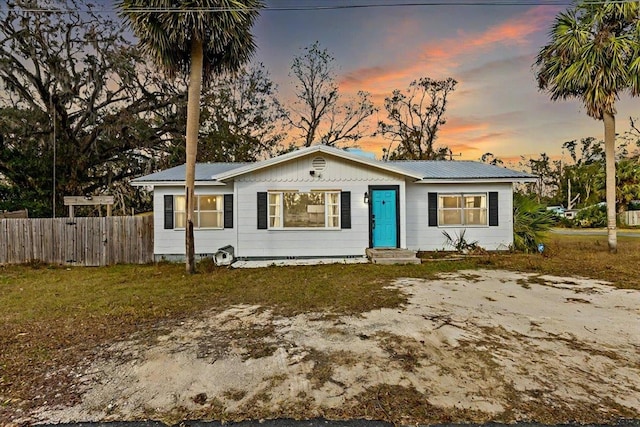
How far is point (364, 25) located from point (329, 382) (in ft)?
47.8

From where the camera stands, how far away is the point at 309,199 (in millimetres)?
11195

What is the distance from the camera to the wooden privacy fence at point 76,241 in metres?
10.8

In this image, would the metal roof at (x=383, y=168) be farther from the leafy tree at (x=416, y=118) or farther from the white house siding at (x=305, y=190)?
the leafy tree at (x=416, y=118)

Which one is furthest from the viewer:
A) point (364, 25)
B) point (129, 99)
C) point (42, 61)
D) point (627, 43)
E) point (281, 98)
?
point (281, 98)

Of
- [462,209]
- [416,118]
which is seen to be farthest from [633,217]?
[462,209]

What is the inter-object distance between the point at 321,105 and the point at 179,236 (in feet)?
55.2

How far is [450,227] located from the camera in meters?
12.0

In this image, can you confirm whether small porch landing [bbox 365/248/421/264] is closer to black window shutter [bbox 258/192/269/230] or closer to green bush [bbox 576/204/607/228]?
black window shutter [bbox 258/192/269/230]

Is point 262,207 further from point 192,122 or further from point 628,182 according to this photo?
point 628,182

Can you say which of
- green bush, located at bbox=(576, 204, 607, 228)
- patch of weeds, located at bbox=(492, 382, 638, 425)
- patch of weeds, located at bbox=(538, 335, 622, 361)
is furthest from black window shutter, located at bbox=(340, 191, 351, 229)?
green bush, located at bbox=(576, 204, 607, 228)

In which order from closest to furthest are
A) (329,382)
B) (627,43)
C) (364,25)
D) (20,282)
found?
(329,382), (20,282), (627,43), (364,25)

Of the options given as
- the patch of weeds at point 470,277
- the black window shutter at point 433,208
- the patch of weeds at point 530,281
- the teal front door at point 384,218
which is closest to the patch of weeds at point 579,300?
the patch of weeds at point 530,281

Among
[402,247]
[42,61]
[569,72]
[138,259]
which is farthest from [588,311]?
[42,61]

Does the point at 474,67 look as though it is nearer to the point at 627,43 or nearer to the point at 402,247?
the point at 627,43
